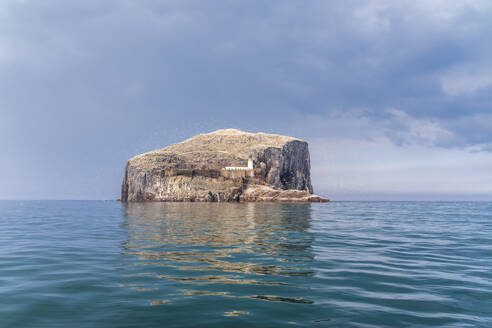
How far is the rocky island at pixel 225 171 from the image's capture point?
107m

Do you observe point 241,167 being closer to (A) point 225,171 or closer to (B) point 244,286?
(A) point 225,171

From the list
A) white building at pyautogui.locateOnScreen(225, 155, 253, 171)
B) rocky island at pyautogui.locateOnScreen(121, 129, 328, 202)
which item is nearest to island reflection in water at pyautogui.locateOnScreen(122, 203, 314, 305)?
rocky island at pyautogui.locateOnScreen(121, 129, 328, 202)

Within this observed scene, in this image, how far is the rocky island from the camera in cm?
10694

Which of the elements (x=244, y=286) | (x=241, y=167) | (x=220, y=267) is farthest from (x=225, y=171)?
(x=244, y=286)

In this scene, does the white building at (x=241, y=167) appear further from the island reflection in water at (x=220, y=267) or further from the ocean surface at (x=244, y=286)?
the ocean surface at (x=244, y=286)

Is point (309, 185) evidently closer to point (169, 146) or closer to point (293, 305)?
point (169, 146)

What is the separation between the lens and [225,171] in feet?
375

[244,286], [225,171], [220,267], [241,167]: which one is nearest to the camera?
[244,286]

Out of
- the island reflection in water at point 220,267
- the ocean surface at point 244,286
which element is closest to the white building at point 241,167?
the island reflection in water at point 220,267

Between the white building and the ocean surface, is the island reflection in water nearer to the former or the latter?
the ocean surface

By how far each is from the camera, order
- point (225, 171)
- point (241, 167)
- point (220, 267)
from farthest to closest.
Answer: point (241, 167) < point (225, 171) < point (220, 267)

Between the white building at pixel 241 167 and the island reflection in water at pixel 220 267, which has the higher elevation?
the white building at pixel 241 167

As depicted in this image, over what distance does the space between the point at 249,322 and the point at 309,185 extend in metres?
146

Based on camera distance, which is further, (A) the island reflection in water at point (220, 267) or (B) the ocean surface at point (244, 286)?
(A) the island reflection in water at point (220, 267)
